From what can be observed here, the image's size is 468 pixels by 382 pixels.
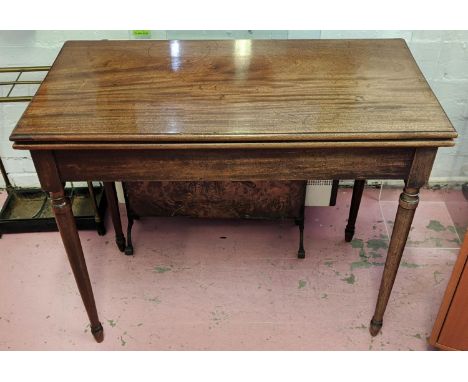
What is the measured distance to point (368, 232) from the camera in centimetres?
218

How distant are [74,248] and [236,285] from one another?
2.23ft

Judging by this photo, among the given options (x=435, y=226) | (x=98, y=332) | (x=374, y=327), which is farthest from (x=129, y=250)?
(x=435, y=226)

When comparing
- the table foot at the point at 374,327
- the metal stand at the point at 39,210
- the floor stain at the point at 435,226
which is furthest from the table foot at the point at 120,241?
the floor stain at the point at 435,226

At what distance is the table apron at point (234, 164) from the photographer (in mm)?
1312

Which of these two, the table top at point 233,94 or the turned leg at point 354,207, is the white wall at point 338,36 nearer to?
the table top at point 233,94

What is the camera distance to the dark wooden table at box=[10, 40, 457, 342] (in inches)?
49.8

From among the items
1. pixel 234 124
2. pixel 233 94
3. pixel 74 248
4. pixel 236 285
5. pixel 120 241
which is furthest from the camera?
pixel 120 241

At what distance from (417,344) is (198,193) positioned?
955 millimetres

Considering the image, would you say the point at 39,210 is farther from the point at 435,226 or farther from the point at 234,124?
the point at 435,226

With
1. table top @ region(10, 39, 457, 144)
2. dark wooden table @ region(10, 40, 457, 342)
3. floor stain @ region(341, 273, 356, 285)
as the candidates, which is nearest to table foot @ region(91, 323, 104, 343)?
dark wooden table @ region(10, 40, 457, 342)

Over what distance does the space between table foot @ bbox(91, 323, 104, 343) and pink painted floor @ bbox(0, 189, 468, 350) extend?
0.08ft

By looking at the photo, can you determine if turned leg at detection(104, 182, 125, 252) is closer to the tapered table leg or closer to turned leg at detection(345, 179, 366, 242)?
the tapered table leg

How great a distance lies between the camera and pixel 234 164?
52.4 inches

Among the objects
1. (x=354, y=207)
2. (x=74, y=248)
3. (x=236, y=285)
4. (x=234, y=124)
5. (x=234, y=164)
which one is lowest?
(x=236, y=285)
